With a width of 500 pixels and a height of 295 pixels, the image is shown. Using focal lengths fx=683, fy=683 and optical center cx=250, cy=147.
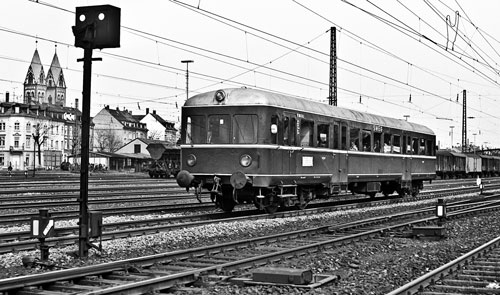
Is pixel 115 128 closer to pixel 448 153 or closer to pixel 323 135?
pixel 448 153

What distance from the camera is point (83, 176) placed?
37.2 feet

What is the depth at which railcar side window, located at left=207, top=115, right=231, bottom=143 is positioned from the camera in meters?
18.3

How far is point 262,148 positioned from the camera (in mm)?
17875

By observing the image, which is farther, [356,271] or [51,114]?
[51,114]

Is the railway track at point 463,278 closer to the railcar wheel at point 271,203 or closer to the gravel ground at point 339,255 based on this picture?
the gravel ground at point 339,255

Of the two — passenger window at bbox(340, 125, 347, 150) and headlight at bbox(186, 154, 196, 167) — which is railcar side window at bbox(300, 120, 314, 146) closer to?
passenger window at bbox(340, 125, 347, 150)

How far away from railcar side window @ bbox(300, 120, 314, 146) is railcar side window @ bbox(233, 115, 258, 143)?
2.02 metres

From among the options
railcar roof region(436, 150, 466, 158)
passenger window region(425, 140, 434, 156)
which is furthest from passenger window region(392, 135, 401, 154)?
railcar roof region(436, 150, 466, 158)

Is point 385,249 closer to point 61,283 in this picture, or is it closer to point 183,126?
point 61,283

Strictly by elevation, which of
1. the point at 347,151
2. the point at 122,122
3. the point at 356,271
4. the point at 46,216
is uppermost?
the point at 122,122

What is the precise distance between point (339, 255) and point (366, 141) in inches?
502

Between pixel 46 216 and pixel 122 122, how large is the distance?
121593 millimetres

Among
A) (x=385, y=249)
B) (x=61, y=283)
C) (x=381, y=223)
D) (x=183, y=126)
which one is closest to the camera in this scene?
(x=61, y=283)

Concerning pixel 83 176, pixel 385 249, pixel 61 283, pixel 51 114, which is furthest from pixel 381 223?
pixel 51 114
